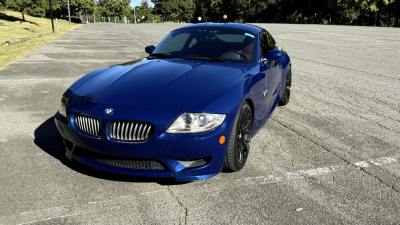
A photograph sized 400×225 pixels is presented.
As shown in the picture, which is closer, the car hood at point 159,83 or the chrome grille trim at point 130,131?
the chrome grille trim at point 130,131

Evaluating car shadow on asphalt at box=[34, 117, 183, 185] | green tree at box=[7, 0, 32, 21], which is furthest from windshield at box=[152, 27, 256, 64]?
green tree at box=[7, 0, 32, 21]

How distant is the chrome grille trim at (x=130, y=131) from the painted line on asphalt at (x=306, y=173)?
108cm

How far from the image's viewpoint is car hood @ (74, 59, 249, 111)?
3.18 m

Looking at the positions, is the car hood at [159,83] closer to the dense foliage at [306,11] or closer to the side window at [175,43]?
the side window at [175,43]

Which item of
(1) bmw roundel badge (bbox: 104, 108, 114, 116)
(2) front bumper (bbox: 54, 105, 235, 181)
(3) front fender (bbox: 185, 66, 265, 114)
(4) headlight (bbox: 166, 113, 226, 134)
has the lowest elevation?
(2) front bumper (bbox: 54, 105, 235, 181)

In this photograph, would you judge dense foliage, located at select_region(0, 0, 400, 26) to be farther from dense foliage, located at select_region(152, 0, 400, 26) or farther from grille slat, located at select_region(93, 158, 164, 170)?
grille slat, located at select_region(93, 158, 164, 170)

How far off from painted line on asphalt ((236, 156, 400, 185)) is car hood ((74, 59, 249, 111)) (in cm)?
100

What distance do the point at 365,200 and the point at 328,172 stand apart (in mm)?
590

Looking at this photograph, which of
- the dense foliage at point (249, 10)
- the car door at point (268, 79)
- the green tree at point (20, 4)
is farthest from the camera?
the dense foliage at point (249, 10)

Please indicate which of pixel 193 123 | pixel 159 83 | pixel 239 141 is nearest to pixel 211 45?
pixel 159 83

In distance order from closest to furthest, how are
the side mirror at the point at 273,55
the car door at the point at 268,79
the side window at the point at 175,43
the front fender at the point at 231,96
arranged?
the front fender at the point at 231,96
the car door at the point at 268,79
the side mirror at the point at 273,55
the side window at the point at 175,43

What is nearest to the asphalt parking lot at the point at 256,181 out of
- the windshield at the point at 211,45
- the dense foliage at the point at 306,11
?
the windshield at the point at 211,45

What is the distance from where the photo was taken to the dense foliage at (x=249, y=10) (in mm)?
55719

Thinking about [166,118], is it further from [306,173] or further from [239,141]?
[306,173]
